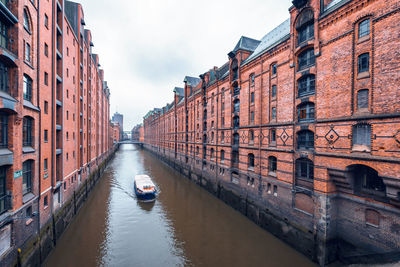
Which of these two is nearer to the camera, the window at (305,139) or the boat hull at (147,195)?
the window at (305,139)

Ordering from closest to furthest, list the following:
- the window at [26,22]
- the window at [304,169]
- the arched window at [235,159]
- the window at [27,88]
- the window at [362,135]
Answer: the window at [362,135] < the window at [26,22] < the window at [27,88] < the window at [304,169] < the arched window at [235,159]

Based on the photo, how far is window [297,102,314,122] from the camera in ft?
44.4

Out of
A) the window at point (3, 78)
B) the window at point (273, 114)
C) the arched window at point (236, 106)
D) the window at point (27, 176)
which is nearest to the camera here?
the window at point (3, 78)

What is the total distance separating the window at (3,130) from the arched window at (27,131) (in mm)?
1559

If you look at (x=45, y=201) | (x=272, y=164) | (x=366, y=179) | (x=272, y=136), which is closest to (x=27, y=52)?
(x=45, y=201)

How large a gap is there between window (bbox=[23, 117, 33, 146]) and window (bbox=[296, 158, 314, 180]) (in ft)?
60.4

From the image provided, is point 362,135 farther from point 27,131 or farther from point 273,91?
point 27,131

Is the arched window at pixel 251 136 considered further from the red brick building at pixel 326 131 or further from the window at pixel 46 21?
the window at pixel 46 21

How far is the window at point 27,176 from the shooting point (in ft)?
36.4

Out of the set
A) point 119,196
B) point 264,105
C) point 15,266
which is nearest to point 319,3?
point 264,105

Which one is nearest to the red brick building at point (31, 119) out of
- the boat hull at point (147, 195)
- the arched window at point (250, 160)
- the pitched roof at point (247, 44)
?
the boat hull at point (147, 195)

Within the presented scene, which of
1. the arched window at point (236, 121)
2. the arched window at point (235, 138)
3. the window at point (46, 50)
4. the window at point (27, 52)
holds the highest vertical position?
the window at point (46, 50)

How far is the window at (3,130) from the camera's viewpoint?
9.35m

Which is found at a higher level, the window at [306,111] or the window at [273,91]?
the window at [273,91]
